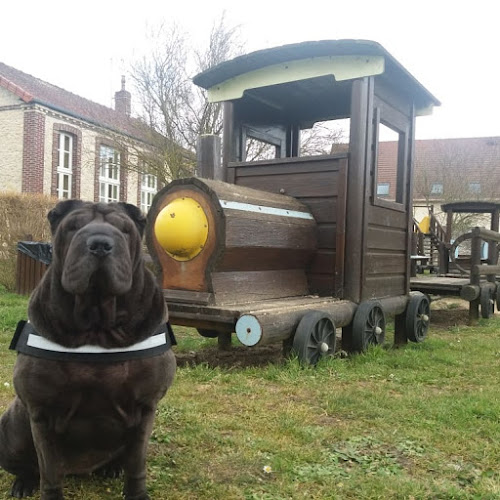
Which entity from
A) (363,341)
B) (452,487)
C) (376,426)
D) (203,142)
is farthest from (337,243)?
(452,487)

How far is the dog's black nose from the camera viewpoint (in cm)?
194

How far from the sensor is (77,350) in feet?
6.84

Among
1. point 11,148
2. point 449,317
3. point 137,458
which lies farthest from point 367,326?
point 11,148

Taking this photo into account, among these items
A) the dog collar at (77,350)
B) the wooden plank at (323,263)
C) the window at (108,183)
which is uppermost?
the window at (108,183)

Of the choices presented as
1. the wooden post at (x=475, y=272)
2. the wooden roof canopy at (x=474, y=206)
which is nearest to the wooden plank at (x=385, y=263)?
the wooden post at (x=475, y=272)

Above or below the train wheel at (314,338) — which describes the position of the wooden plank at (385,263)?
above

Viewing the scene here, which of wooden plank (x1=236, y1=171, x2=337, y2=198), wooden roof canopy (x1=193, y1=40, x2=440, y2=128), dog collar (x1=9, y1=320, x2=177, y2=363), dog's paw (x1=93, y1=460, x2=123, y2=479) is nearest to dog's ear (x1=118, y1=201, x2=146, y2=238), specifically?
dog collar (x1=9, y1=320, x2=177, y2=363)

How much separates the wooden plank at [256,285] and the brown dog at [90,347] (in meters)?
2.63

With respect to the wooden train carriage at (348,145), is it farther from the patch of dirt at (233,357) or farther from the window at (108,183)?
the window at (108,183)

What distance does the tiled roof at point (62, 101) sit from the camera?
21.1 meters

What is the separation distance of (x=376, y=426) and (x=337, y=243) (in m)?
2.57

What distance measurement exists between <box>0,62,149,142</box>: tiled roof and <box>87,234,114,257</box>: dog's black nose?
1606 centimetres

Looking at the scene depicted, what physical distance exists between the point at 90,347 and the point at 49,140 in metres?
22.2

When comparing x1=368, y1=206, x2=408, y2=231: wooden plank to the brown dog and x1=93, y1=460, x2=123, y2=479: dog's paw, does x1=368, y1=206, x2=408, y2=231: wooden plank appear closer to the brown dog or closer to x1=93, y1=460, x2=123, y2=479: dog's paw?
x1=93, y1=460, x2=123, y2=479: dog's paw
